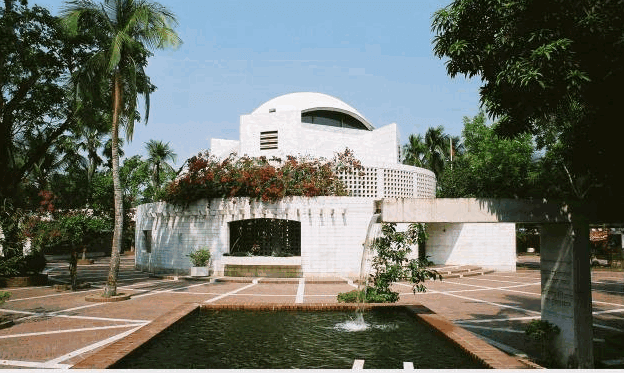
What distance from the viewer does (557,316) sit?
7.96m

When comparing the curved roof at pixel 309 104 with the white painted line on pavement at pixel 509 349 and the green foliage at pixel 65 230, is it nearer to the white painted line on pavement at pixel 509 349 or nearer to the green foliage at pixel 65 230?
the green foliage at pixel 65 230

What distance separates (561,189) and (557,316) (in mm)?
23404

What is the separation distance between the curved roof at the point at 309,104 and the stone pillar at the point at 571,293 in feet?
83.1

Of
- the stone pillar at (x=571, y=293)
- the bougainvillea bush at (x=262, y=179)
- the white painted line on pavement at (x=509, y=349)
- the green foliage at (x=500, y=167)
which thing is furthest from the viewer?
the green foliage at (x=500, y=167)

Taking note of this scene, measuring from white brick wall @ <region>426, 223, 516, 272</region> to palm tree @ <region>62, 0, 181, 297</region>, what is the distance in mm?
18936

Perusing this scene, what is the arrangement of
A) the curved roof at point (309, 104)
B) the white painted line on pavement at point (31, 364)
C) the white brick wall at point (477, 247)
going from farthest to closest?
the curved roof at point (309, 104), the white brick wall at point (477, 247), the white painted line on pavement at point (31, 364)

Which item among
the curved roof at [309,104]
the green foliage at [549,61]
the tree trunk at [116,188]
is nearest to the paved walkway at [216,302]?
the tree trunk at [116,188]

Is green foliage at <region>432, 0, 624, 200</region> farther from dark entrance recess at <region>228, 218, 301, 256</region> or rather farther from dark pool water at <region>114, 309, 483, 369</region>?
dark entrance recess at <region>228, 218, 301, 256</region>

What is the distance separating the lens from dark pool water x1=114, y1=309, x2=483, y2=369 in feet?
24.4

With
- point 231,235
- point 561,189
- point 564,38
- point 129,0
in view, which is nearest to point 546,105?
point 564,38

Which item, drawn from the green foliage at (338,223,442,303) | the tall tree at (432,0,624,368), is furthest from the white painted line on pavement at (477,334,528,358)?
the green foliage at (338,223,442,303)

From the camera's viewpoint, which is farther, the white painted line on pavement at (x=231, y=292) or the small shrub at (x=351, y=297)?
the white painted line on pavement at (x=231, y=292)

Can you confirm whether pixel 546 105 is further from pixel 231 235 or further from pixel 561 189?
pixel 561 189

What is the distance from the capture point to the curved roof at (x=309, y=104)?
1330 inches
